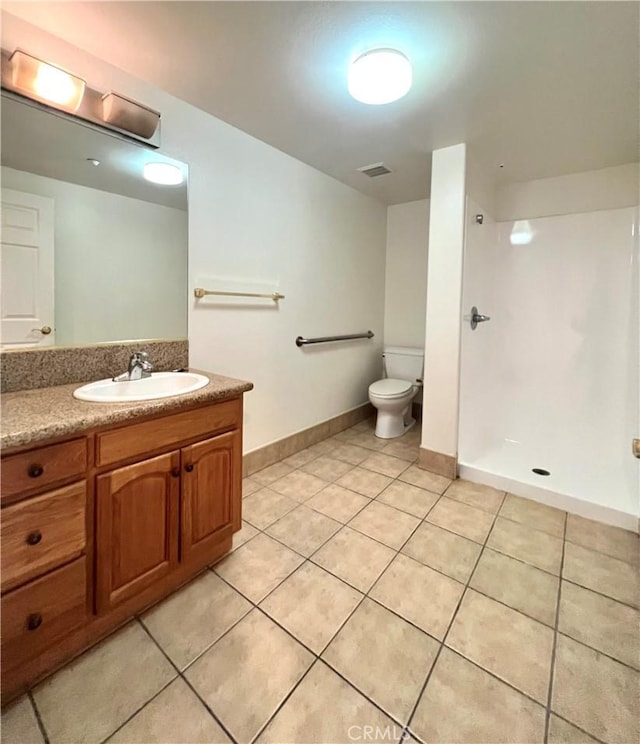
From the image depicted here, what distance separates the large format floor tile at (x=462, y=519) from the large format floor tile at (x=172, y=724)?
1.28 meters

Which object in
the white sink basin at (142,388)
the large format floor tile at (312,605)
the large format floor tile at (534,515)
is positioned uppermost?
the white sink basin at (142,388)

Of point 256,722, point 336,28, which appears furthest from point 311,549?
point 336,28

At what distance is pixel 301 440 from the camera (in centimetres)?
273

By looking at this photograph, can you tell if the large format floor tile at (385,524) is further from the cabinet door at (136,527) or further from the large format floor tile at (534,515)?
the cabinet door at (136,527)

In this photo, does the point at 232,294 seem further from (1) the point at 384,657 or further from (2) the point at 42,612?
(1) the point at 384,657

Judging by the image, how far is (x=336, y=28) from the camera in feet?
4.25

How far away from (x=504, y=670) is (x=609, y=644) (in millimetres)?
406

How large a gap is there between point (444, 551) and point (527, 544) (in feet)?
1.40

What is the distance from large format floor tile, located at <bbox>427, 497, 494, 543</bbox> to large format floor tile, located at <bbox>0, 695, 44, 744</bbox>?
1634 mm

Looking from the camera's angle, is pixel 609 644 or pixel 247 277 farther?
pixel 247 277

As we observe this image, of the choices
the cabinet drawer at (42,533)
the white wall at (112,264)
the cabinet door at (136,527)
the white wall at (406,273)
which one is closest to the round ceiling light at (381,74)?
the white wall at (112,264)

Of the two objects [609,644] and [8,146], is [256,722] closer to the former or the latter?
[609,644]

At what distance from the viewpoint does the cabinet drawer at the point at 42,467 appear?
2.95 ft

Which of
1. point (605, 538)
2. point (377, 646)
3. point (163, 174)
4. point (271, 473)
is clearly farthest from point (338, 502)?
point (163, 174)
